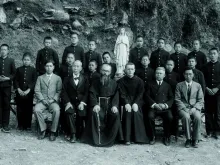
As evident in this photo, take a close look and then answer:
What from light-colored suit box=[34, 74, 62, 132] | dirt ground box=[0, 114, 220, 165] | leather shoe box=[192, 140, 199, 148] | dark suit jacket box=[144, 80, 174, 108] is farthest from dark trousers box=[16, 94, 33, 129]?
leather shoe box=[192, 140, 199, 148]

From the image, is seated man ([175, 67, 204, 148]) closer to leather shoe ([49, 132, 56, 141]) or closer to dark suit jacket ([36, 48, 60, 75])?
leather shoe ([49, 132, 56, 141])

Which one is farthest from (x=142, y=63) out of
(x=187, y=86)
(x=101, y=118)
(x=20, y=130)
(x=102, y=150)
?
(x=20, y=130)

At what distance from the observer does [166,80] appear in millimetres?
7762

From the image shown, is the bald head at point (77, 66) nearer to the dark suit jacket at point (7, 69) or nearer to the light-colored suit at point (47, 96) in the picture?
the light-colored suit at point (47, 96)

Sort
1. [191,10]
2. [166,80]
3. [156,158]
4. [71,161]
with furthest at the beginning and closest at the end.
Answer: [191,10] → [166,80] → [156,158] → [71,161]

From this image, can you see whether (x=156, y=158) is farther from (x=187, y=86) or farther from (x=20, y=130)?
(x=20, y=130)

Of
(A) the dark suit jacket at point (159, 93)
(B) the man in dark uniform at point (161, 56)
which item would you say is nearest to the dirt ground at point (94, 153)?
(A) the dark suit jacket at point (159, 93)

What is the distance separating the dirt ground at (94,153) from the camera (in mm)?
5703

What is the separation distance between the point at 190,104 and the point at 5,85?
4116mm

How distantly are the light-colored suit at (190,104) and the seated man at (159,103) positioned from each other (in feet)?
0.63

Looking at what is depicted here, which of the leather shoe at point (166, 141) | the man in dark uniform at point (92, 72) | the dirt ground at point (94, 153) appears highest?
the man in dark uniform at point (92, 72)

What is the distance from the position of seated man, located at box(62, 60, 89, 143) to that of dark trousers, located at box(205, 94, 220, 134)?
2.84 m

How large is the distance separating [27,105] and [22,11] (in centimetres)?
584

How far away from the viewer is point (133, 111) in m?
6.94
